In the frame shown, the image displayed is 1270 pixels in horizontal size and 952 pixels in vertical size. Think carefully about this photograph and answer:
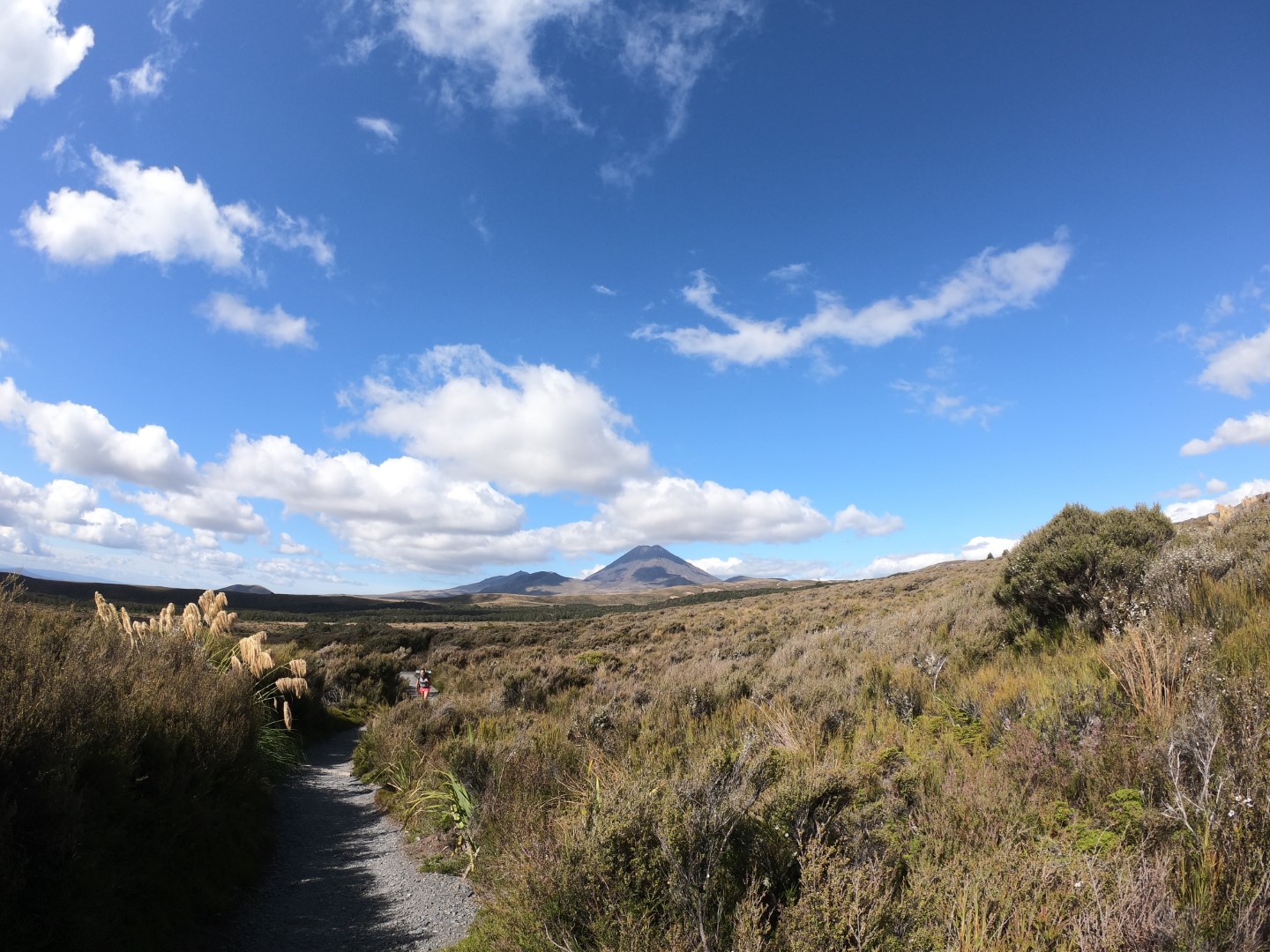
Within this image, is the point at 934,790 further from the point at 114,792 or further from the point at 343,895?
the point at 114,792

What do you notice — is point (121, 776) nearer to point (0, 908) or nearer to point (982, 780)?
point (0, 908)

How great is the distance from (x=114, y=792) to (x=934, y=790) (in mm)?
6200

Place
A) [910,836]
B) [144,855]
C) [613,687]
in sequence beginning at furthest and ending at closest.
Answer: [613,687] < [144,855] < [910,836]

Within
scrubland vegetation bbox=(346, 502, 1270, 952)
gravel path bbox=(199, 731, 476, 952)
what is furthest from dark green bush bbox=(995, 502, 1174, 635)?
gravel path bbox=(199, 731, 476, 952)

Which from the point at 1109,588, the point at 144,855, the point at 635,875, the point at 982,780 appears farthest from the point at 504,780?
the point at 1109,588

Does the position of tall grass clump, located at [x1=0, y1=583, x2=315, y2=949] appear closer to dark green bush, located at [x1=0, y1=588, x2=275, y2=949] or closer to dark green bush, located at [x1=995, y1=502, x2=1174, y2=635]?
dark green bush, located at [x1=0, y1=588, x2=275, y2=949]

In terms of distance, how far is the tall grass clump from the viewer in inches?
139

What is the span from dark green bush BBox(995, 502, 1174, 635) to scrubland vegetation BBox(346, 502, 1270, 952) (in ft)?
0.15

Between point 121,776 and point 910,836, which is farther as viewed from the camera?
point 121,776

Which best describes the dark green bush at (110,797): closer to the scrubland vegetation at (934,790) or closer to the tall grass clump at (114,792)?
the tall grass clump at (114,792)

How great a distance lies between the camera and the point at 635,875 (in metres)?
3.07

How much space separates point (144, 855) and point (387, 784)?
16.3ft

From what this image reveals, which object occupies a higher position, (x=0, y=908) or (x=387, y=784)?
(x=0, y=908)

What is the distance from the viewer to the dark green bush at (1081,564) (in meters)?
8.20
